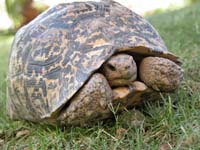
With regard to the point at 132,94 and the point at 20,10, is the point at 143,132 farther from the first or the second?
the point at 20,10

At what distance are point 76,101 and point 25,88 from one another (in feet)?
1.59

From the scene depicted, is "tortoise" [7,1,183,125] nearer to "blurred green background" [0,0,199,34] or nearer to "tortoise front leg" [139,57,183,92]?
"tortoise front leg" [139,57,183,92]

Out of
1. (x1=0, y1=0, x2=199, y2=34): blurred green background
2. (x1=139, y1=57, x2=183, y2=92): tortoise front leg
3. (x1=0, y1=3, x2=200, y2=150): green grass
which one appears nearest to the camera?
(x1=0, y1=3, x2=200, y2=150): green grass

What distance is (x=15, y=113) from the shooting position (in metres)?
2.95

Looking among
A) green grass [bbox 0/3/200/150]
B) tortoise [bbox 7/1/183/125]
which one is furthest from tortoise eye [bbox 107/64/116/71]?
green grass [bbox 0/3/200/150]

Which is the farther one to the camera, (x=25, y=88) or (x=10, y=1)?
(x=10, y=1)

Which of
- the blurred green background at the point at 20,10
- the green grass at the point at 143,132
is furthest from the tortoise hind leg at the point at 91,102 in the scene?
the blurred green background at the point at 20,10

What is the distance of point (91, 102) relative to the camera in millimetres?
2270

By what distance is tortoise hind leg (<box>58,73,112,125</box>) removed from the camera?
2260 mm

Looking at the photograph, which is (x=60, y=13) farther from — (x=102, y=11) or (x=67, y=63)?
(x=67, y=63)

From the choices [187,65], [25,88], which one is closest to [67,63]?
[25,88]

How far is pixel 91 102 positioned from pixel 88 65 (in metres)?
0.20

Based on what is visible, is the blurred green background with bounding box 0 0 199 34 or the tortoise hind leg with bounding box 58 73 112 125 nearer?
the tortoise hind leg with bounding box 58 73 112 125

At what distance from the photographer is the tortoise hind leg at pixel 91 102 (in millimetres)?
2260
